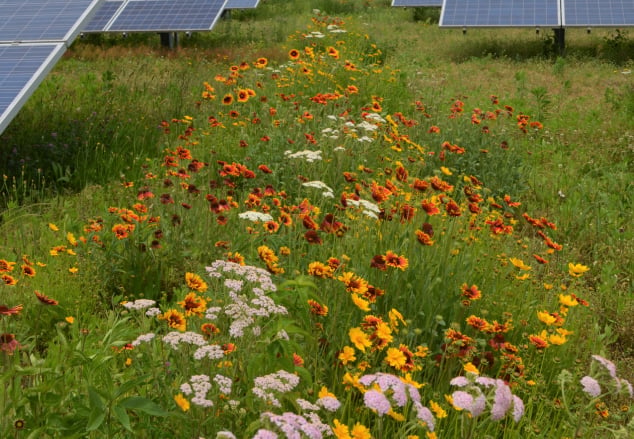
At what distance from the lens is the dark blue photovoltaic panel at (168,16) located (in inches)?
470

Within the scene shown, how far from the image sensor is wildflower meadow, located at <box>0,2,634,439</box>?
6.04 feet

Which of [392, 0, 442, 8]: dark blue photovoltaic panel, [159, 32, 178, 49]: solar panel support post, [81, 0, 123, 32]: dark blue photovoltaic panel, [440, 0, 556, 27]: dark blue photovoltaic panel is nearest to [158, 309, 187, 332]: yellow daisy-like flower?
[440, 0, 556, 27]: dark blue photovoltaic panel

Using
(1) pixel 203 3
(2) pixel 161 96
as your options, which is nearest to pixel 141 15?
(1) pixel 203 3

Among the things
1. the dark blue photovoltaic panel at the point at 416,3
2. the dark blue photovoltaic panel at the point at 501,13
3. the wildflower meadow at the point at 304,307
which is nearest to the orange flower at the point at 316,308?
the wildflower meadow at the point at 304,307

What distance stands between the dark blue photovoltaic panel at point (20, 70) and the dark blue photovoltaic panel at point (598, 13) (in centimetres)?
901

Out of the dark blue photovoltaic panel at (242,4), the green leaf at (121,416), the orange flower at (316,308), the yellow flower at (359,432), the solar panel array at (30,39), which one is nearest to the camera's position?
the green leaf at (121,416)

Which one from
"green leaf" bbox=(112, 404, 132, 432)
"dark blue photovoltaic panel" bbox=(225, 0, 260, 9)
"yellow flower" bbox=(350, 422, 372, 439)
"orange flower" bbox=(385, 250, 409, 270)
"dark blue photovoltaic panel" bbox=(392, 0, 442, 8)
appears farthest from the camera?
"dark blue photovoltaic panel" bbox=(392, 0, 442, 8)

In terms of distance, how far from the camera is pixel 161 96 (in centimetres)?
712

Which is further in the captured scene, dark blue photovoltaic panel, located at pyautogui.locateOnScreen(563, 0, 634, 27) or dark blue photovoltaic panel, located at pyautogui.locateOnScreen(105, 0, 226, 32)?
dark blue photovoltaic panel, located at pyautogui.locateOnScreen(105, 0, 226, 32)

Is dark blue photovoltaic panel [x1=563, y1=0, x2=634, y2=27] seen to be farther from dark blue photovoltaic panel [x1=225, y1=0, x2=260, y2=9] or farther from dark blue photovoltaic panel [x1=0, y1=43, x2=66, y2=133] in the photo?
dark blue photovoltaic panel [x1=0, y1=43, x2=66, y2=133]

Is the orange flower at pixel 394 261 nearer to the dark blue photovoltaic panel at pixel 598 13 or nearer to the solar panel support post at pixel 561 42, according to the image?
the dark blue photovoltaic panel at pixel 598 13

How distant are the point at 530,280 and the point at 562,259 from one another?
1.11 metres

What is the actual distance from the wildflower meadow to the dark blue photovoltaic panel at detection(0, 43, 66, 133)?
0.72m

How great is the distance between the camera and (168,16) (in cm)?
1241
